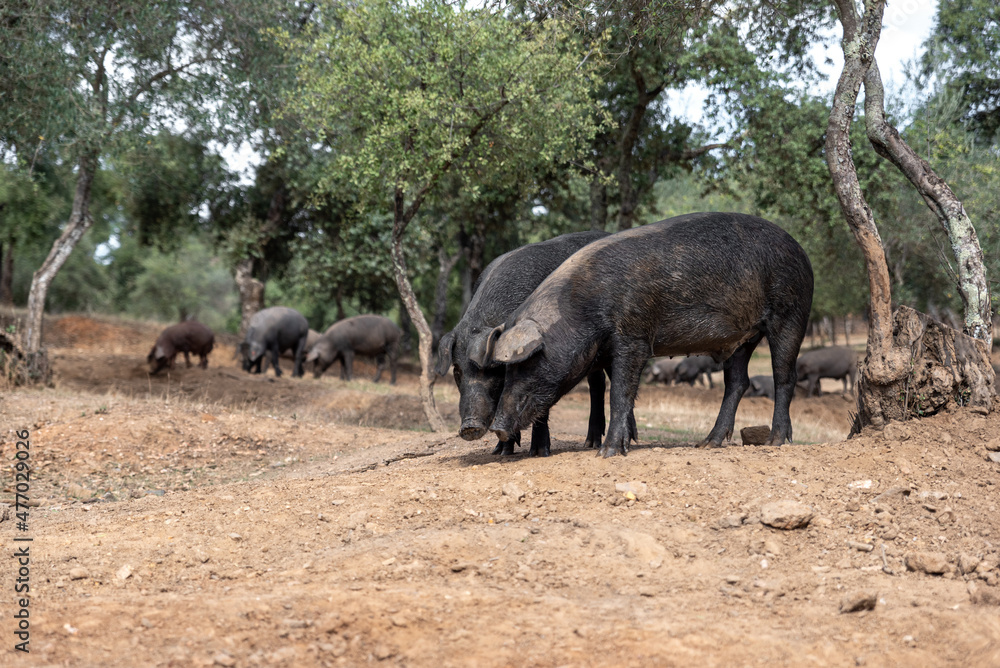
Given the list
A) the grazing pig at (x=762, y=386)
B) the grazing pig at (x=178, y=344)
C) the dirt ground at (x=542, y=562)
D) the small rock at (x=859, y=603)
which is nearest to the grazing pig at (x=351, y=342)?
the grazing pig at (x=178, y=344)

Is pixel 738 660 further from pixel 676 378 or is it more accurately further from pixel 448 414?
pixel 676 378

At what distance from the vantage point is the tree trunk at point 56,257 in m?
15.2

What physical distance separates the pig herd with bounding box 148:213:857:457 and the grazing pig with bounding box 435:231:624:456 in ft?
0.04

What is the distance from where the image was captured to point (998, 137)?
77.8 feet

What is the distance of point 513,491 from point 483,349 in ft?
4.28

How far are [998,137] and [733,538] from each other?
76.7 ft

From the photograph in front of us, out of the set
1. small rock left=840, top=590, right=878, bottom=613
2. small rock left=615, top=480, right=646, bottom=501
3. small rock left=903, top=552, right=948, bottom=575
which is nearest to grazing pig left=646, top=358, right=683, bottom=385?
small rock left=615, top=480, right=646, bottom=501

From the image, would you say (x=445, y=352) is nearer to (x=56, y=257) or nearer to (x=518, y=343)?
(x=518, y=343)

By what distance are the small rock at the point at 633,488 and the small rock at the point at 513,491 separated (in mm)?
763

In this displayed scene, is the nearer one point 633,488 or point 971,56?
point 633,488

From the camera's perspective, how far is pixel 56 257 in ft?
51.9

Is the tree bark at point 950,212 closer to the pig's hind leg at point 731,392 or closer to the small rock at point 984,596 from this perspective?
the pig's hind leg at point 731,392

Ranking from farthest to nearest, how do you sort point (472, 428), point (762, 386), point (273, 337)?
point (762, 386), point (273, 337), point (472, 428)

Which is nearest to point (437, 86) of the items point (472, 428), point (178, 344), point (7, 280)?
point (472, 428)
